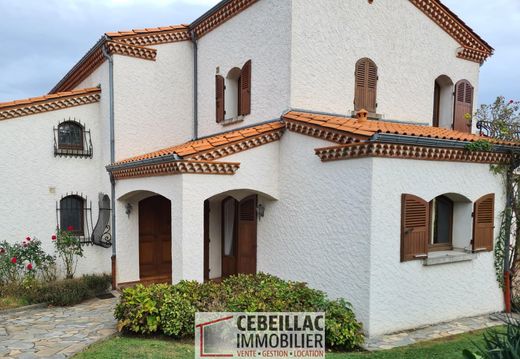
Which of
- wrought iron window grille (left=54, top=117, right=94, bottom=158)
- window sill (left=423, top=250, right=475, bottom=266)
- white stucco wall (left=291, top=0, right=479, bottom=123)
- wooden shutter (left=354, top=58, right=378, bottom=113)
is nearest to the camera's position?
window sill (left=423, top=250, right=475, bottom=266)

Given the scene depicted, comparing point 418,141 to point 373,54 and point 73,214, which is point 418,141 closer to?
point 373,54

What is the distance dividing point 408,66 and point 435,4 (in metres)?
2.01

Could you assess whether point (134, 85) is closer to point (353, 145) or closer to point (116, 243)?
point (116, 243)

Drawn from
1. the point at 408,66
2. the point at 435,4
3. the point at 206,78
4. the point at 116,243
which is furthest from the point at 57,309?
the point at 435,4

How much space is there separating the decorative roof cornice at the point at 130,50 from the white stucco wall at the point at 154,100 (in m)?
0.13

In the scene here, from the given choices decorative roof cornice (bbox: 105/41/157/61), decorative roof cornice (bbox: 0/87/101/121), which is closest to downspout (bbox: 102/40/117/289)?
decorative roof cornice (bbox: 105/41/157/61)

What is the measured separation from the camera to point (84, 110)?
1202 centimetres

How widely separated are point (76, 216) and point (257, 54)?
7510 millimetres

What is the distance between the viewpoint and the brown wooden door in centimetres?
1009

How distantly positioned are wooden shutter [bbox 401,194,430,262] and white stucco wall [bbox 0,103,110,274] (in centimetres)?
882

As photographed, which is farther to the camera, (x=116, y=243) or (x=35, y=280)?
(x=116, y=243)

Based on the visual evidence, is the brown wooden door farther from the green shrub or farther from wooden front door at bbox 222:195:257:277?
the green shrub

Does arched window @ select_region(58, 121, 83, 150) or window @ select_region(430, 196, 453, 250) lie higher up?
arched window @ select_region(58, 121, 83, 150)

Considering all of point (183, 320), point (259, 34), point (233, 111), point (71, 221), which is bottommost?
point (183, 320)
